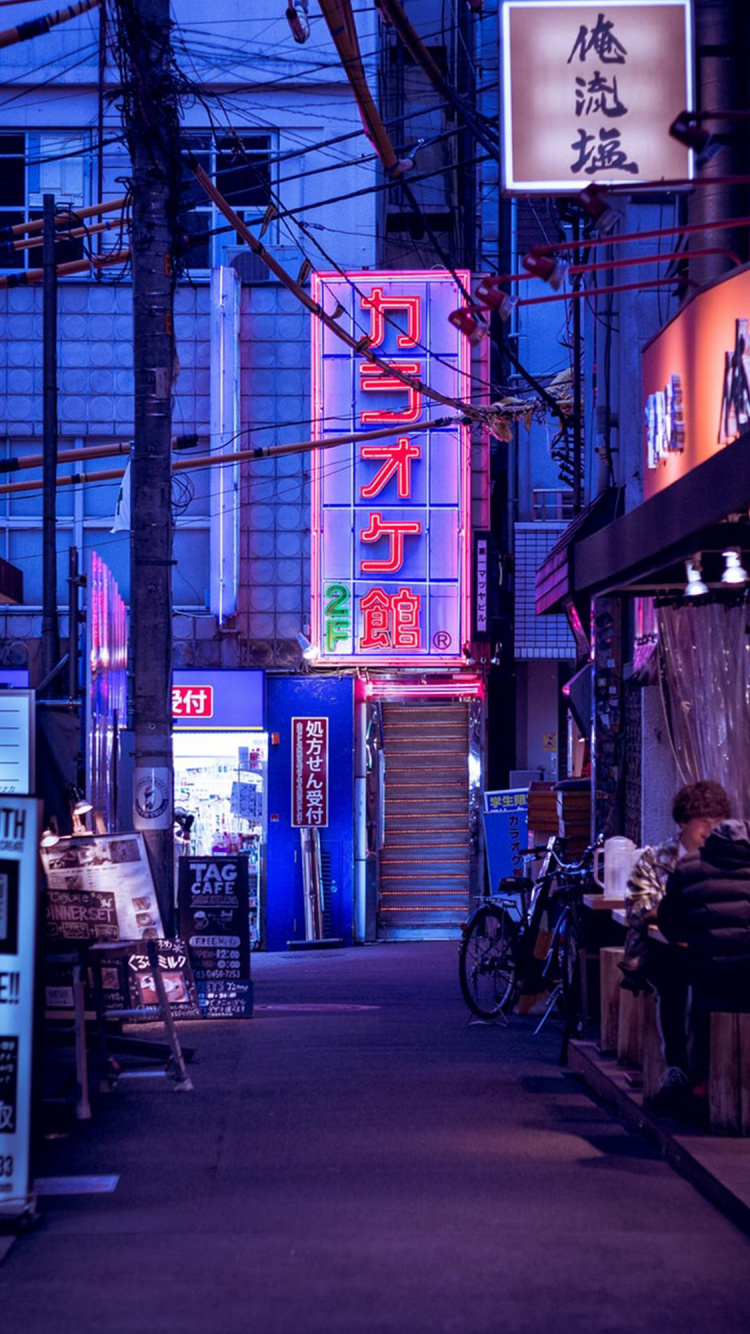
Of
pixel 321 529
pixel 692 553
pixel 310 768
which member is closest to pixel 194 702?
pixel 310 768

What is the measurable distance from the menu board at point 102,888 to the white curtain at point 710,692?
13.5 ft

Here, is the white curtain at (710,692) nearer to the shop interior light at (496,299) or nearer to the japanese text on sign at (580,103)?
the shop interior light at (496,299)

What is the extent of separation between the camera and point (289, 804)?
987 inches

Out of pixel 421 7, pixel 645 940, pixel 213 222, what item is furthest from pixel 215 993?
pixel 421 7

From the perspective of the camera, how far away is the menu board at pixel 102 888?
37.6 ft

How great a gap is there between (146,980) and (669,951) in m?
5.31

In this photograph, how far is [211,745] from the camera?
24984 millimetres

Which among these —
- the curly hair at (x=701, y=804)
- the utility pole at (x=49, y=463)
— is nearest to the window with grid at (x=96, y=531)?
the utility pole at (x=49, y=463)

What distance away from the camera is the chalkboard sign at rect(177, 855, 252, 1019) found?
15164 mm

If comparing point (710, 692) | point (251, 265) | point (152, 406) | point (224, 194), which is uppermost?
point (224, 194)

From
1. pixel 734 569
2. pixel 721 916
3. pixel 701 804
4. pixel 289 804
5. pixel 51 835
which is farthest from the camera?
pixel 289 804

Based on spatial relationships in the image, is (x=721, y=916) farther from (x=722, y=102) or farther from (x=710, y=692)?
(x=722, y=102)

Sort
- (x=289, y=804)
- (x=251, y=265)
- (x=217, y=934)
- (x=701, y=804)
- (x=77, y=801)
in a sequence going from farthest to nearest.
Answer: (x=251, y=265)
(x=289, y=804)
(x=217, y=934)
(x=77, y=801)
(x=701, y=804)

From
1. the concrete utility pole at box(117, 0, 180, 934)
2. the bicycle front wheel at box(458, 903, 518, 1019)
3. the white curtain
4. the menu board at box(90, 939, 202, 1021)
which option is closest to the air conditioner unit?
the concrete utility pole at box(117, 0, 180, 934)
